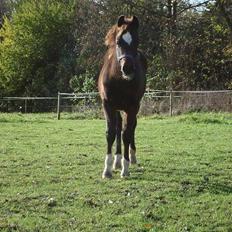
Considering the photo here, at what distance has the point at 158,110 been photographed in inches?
963

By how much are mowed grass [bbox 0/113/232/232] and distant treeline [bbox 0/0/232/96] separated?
18.1 metres

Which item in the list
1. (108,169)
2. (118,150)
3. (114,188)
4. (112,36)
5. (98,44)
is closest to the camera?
(114,188)

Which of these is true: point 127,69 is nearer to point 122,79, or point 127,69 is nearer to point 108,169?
point 122,79

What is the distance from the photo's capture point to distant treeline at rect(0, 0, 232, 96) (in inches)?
1192

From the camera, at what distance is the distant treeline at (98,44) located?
30.3m

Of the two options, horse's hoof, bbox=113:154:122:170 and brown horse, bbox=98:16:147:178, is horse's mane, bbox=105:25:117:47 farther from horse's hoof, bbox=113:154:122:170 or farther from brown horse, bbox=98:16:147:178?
horse's hoof, bbox=113:154:122:170

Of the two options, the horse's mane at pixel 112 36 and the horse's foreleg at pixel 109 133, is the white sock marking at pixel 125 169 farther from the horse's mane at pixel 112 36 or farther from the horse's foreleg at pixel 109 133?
the horse's mane at pixel 112 36

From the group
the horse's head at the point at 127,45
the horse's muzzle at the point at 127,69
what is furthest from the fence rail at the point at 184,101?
the horse's muzzle at the point at 127,69

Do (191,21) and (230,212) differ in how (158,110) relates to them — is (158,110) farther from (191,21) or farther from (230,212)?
(230,212)

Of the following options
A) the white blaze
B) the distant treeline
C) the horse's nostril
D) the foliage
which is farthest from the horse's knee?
the foliage

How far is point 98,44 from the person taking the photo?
3381 cm

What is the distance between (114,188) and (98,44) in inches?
1075

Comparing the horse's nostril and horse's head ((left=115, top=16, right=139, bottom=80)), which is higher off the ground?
horse's head ((left=115, top=16, right=139, bottom=80))

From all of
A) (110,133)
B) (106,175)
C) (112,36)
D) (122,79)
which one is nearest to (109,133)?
(110,133)
